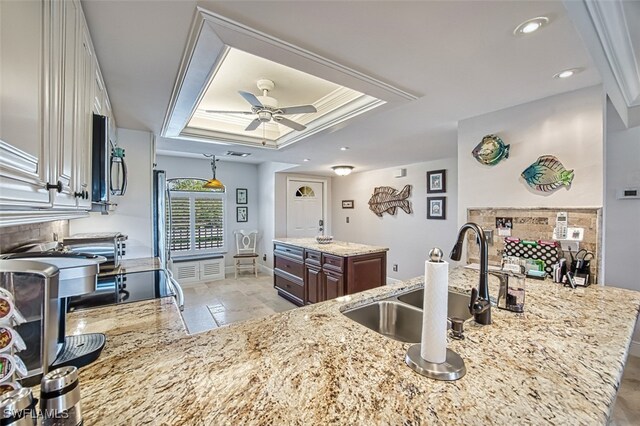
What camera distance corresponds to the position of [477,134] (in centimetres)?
241

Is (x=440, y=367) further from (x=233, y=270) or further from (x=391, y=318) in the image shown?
(x=233, y=270)

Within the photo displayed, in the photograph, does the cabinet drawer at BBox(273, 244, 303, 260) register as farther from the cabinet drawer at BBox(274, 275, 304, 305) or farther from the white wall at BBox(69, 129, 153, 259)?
the white wall at BBox(69, 129, 153, 259)

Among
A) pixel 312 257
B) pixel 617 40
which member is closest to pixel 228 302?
pixel 312 257

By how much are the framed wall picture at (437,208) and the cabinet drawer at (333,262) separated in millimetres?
2073

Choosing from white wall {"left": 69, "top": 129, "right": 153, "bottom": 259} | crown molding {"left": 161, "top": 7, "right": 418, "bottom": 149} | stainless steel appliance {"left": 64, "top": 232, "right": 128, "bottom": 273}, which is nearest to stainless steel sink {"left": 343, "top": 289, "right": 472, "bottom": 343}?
crown molding {"left": 161, "top": 7, "right": 418, "bottom": 149}

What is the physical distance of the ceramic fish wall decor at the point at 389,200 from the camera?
16.4 ft

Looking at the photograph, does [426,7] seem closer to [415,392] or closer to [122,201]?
[415,392]

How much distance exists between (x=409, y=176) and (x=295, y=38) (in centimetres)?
406

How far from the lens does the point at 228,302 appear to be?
4.31 metres

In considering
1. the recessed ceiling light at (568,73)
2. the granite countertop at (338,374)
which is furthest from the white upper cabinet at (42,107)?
the recessed ceiling light at (568,73)

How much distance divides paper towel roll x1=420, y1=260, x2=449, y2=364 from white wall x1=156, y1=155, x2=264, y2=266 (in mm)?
5542

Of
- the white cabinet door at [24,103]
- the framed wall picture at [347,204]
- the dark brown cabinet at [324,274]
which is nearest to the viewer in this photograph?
the white cabinet door at [24,103]

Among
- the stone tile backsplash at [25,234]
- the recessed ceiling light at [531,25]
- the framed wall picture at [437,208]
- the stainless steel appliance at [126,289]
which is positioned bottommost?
the stainless steel appliance at [126,289]

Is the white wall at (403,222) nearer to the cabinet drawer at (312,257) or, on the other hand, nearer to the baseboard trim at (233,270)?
the baseboard trim at (233,270)
